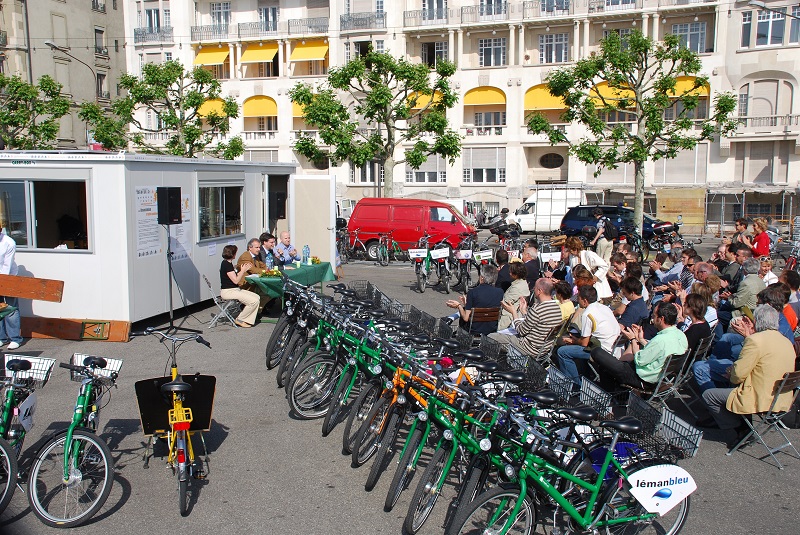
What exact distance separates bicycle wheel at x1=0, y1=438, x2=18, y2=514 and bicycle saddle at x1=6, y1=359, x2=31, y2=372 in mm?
597

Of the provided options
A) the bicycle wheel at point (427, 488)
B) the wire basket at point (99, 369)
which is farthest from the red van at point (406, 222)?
the bicycle wheel at point (427, 488)

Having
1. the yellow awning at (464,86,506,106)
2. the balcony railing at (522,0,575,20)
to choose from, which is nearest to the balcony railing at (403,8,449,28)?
the yellow awning at (464,86,506,106)

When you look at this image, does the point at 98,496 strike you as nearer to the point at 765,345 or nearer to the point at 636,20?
the point at 765,345

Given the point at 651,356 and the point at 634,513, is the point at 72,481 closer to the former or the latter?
the point at 634,513

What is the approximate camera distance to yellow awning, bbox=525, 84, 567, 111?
43938mm

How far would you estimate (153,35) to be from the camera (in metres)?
51.0

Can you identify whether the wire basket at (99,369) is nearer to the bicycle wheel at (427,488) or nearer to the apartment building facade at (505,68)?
the bicycle wheel at (427,488)

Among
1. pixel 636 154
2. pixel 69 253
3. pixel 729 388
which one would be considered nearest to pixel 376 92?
pixel 636 154

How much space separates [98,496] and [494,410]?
291 cm

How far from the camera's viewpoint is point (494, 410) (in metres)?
4.92

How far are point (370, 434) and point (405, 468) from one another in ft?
2.88

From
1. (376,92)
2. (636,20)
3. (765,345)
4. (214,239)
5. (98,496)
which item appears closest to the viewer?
(98,496)

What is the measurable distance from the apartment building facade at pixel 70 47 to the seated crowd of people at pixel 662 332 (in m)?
40.9

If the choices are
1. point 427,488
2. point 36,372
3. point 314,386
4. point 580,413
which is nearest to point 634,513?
point 580,413
